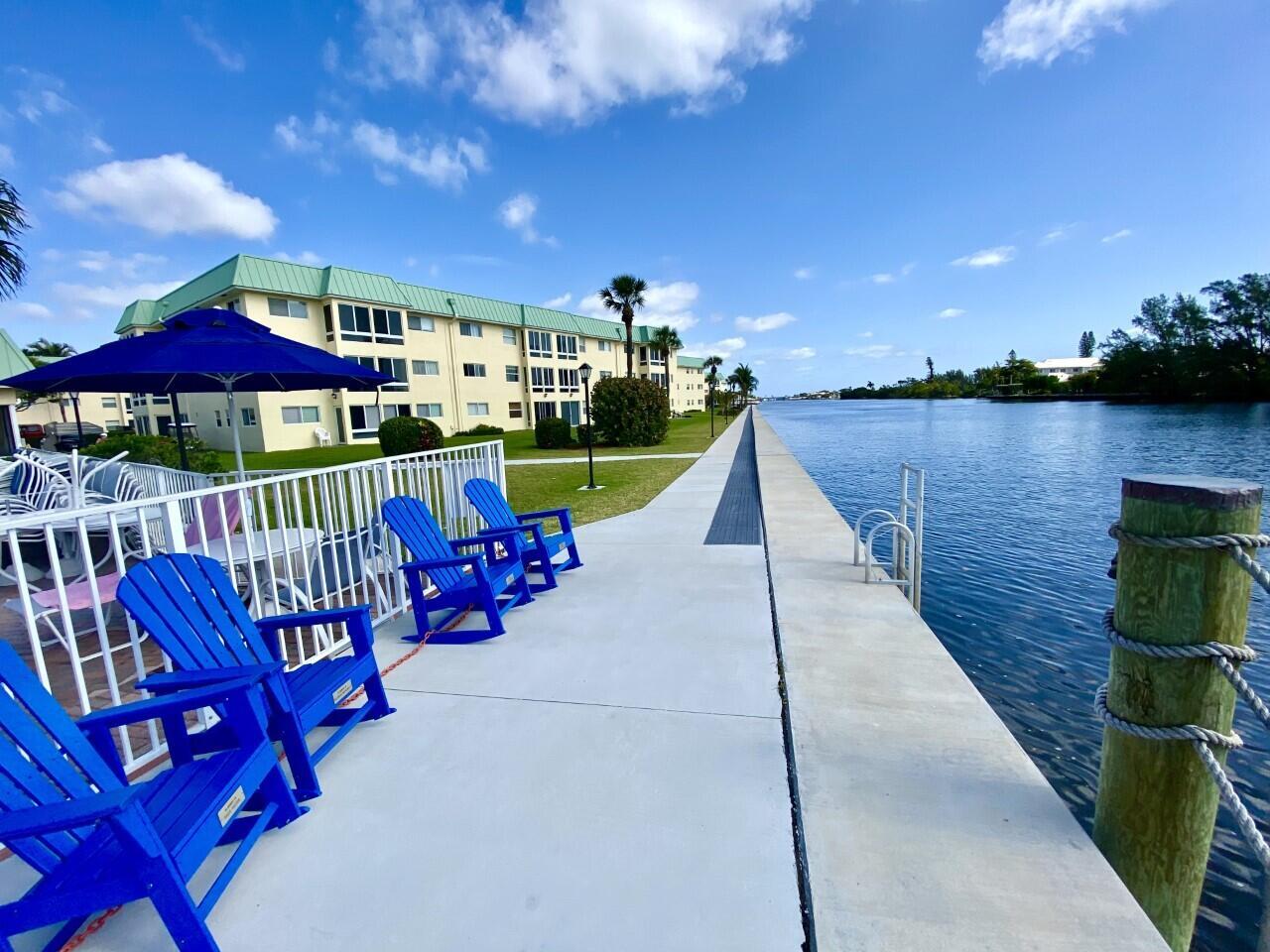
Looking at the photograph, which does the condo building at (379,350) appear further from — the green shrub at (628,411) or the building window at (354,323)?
the green shrub at (628,411)

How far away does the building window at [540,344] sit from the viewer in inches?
1502

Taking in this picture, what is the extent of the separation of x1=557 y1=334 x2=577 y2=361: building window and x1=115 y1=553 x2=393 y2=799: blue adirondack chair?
130 feet

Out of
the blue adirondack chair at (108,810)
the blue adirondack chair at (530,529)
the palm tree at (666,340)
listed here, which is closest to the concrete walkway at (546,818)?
the blue adirondack chair at (108,810)

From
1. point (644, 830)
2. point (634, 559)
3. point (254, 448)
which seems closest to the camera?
point (644, 830)

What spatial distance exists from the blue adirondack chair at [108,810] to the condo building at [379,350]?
2175 centimetres

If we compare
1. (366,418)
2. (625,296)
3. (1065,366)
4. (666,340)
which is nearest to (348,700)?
(366,418)

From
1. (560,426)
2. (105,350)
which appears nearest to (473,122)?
(560,426)

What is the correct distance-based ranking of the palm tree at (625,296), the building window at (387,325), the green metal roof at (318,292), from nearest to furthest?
the green metal roof at (318,292) → the building window at (387,325) → the palm tree at (625,296)

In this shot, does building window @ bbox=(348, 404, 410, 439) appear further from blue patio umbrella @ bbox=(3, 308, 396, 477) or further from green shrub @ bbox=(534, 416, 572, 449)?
blue patio umbrella @ bbox=(3, 308, 396, 477)

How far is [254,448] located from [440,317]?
12167 millimetres

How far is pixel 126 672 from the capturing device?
11.9ft

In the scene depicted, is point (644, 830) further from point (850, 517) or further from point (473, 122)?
point (473, 122)


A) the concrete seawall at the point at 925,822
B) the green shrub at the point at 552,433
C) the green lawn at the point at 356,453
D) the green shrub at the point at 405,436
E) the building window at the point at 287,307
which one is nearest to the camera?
the concrete seawall at the point at 925,822

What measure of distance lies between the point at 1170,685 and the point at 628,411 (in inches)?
824
